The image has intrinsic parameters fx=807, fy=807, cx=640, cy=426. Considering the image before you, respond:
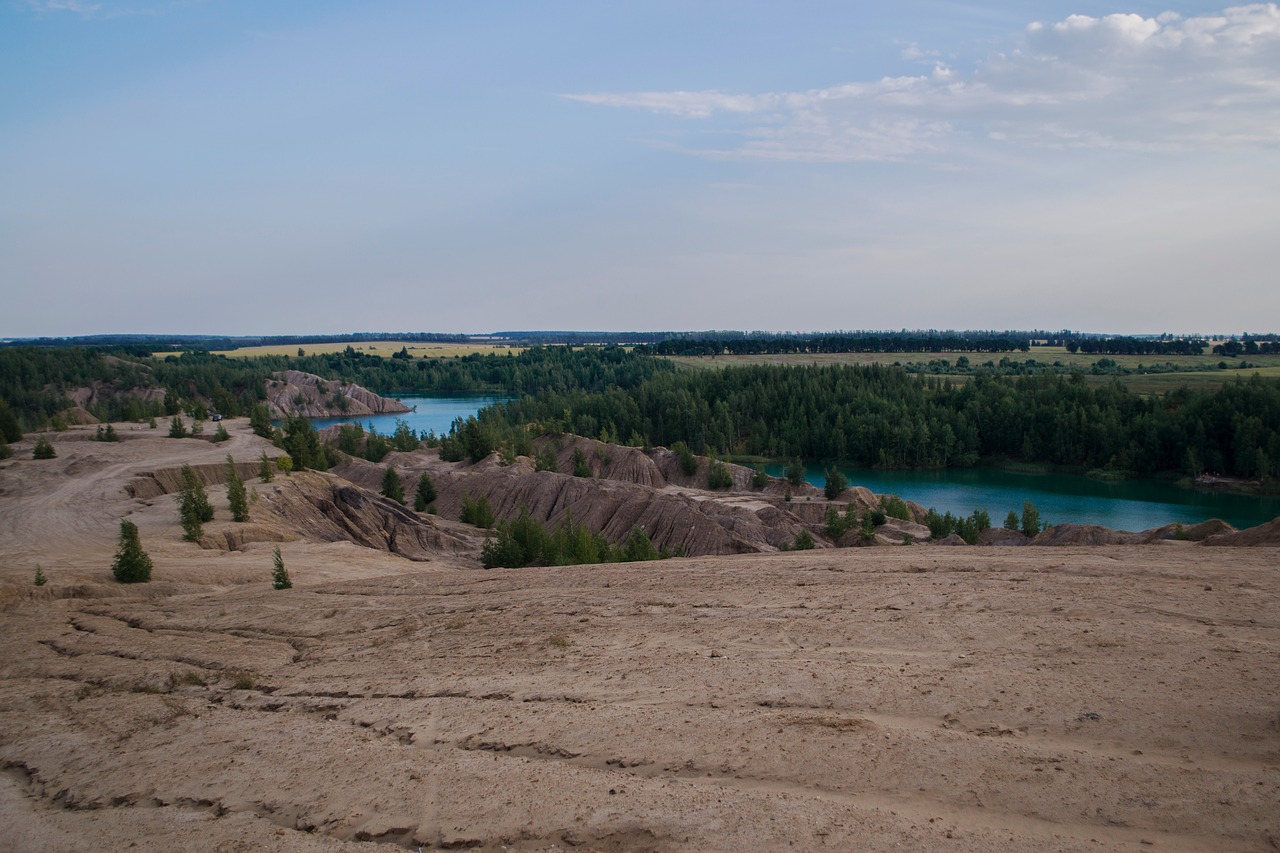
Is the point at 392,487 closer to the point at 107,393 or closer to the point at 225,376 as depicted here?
the point at 107,393

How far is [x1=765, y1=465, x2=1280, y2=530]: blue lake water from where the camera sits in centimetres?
5604

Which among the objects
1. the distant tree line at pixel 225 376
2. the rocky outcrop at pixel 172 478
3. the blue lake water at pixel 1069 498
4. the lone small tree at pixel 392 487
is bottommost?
the blue lake water at pixel 1069 498

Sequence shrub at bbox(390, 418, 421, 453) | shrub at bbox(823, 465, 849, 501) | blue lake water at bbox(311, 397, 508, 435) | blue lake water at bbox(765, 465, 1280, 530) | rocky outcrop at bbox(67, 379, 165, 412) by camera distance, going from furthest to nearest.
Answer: blue lake water at bbox(311, 397, 508, 435), rocky outcrop at bbox(67, 379, 165, 412), shrub at bbox(390, 418, 421, 453), blue lake water at bbox(765, 465, 1280, 530), shrub at bbox(823, 465, 849, 501)

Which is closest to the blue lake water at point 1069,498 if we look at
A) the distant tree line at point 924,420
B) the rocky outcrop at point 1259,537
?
the distant tree line at point 924,420

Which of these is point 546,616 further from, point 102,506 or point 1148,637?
point 102,506

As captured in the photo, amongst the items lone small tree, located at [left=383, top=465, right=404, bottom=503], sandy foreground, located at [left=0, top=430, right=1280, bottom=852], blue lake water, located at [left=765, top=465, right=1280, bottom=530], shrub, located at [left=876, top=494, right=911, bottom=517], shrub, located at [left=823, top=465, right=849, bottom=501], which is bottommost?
blue lake water, located at [left=765, top=465, right=1280, bottom=530]

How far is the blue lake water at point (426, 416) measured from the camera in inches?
4557

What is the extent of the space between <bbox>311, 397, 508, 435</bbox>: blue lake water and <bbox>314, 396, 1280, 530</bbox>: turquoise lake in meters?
54.7

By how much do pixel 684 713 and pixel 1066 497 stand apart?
216 ft

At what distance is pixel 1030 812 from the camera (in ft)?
23.0

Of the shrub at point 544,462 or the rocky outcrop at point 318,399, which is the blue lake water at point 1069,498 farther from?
the rocky outcrop at point 318,399

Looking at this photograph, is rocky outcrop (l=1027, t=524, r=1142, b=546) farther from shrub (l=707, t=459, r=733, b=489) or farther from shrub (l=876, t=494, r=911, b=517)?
shrub (l=707, t=459, r=733, b=489)

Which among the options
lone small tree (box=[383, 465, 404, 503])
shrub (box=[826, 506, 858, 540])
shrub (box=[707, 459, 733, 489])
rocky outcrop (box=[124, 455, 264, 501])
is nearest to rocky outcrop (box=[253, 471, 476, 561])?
rocky outcrop (box=[124, 455, 264, 501])

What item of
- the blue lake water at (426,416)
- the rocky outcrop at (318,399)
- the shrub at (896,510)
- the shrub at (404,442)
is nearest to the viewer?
the shrub at (896,510)
